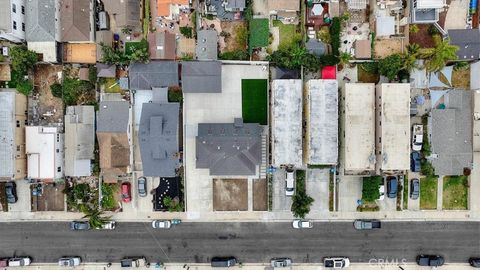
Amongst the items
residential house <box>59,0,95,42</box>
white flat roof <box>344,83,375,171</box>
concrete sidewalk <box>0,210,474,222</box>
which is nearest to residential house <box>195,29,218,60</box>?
residential house <box>59,0,95,42</box>

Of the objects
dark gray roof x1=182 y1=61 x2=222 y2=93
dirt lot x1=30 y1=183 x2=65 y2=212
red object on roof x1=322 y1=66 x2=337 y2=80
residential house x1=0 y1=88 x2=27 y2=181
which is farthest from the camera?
dirt lot x1=30 y1=183 x2=65 y2=212

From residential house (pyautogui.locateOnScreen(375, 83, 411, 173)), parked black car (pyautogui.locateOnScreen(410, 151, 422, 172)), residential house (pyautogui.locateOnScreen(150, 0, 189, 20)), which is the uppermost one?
residential house (pyautogui.locateOnScreen(150, 0, 189, 20))

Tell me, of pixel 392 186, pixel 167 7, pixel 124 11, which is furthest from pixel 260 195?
pixel 124 11

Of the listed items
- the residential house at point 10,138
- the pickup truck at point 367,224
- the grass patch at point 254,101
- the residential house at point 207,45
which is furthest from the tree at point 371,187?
the residential house at point 10,138

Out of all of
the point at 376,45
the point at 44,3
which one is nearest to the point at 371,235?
the point at 376,45

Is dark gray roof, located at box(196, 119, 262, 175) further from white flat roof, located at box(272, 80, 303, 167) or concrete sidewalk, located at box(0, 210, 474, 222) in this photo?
concrete sidewalk, located at box(0, 210, 474, 222)

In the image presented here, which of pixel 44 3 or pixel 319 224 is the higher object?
pixel 44 3

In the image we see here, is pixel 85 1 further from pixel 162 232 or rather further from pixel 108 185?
pixel 162 232
